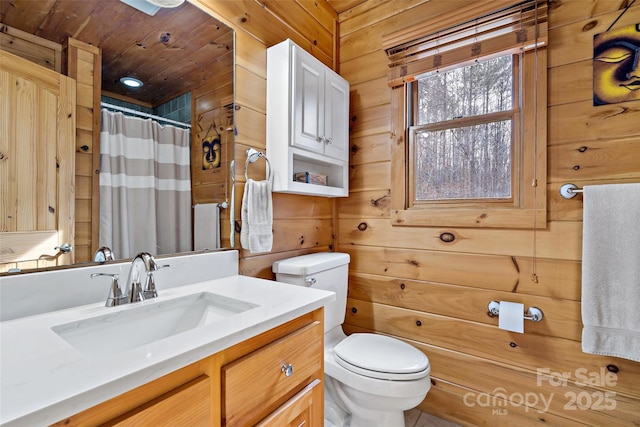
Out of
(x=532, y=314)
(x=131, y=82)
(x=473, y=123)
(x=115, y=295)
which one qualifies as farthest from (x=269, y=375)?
(x=473, y=123)

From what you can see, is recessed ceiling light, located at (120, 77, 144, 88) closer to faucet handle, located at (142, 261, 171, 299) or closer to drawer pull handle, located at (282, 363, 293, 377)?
faucet handle, located at (142, 261, 171, 299)

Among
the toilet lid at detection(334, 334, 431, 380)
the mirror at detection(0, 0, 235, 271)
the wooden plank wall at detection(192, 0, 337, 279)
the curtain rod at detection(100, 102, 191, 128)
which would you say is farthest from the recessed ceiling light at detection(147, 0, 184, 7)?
the toilet lid at detection(334, 334, 431, 380)

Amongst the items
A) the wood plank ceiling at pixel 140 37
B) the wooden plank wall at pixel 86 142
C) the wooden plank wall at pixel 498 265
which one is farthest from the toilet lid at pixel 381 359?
the wood plank ceiling at pixel 140 37

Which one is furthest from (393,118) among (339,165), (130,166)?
(130,166)

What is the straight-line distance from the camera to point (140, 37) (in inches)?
42.5

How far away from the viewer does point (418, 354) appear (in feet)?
4.54

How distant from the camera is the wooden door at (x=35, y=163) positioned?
0.80 metres

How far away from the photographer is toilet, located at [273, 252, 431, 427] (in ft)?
4.04

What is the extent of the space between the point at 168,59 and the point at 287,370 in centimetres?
117

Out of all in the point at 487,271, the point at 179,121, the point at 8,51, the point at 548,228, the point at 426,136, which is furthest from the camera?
the point at 426,136

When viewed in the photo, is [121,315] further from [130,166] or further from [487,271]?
[487,271]

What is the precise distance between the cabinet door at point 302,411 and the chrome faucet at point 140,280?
1.69ft

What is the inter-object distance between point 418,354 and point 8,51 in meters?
1.75

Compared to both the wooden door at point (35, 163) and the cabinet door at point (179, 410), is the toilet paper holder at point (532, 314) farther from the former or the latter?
the wooden door at point (35, 163)
